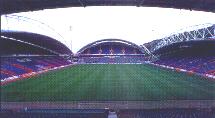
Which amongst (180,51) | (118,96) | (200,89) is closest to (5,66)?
(118,96)

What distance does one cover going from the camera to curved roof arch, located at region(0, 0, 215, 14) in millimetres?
11312

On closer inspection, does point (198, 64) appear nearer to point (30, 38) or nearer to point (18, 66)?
point (30, 38)

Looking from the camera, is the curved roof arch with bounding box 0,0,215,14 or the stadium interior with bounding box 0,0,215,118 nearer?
the curved roof arch with bounding box 0,0,215,14

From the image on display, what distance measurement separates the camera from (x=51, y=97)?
2002cm

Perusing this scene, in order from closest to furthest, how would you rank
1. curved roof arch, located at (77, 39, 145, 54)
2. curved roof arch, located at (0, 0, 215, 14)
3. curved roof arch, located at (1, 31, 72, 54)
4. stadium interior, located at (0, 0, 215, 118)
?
curved roof arch, located at (0, 0, 215, 14)
stadium interior, located at (0, 0, 215, 118)
curved roof arch, located at (1, 31, 72, 54)
curved roof arch, located at (77, 39, 145, 54)

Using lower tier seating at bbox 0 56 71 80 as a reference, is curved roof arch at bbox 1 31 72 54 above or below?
above

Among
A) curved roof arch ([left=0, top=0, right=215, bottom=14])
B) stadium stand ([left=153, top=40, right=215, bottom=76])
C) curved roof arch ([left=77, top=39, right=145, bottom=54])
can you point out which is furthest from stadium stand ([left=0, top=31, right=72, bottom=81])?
curved roof arch ([left=77, top=39, right=145, bottom=54])

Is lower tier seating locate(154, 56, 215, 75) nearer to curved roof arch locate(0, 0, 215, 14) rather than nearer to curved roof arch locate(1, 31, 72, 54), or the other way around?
curved roof arch locate(1, 31, 72, 54)

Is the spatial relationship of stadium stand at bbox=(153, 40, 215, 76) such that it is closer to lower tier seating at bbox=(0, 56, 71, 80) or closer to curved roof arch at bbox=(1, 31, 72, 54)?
curved roof arch at bbox=(1, 31, 72, 54)

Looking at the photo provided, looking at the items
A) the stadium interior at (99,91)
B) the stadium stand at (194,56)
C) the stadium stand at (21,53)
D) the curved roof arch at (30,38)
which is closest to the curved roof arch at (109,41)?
the curved roof arch at (30,38)

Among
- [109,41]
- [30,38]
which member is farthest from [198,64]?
[109,41]

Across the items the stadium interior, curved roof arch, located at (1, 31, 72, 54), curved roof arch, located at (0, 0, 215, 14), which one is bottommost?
the stadium interior

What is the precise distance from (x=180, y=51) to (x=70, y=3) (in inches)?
1607

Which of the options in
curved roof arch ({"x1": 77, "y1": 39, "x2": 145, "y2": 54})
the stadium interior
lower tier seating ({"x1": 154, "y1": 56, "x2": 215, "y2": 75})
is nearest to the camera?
the stadium interior
